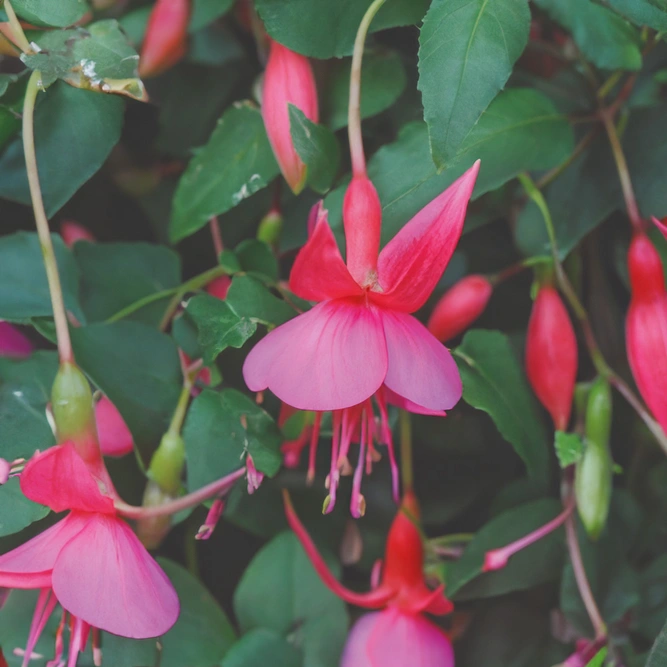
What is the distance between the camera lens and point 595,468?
428 mm

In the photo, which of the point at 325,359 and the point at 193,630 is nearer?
the point at 325,359

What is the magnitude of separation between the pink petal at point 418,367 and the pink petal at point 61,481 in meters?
0.15

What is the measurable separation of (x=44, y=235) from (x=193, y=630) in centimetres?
27

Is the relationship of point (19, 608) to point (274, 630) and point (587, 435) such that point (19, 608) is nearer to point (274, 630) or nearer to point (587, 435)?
point (274, 630)

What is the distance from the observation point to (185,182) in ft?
1.52

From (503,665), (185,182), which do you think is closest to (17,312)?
(185,182)

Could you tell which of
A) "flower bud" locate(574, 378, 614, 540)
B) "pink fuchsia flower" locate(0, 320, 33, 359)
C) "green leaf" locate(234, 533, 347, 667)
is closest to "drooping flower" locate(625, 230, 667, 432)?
"flower bud" locate(574, 378, 614, 540)

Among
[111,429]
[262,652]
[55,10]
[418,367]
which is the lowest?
[262,652]

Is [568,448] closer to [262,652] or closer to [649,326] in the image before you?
[649,326]

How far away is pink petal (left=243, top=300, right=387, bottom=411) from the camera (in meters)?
0.31

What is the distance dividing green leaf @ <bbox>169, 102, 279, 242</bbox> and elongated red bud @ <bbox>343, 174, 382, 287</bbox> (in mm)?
102

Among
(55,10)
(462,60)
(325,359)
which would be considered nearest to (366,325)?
(325,359)

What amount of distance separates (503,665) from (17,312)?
41 cm

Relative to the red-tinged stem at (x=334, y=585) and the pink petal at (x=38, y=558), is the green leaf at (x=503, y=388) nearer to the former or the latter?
the red-tinged stem at (x=334, y=585)
